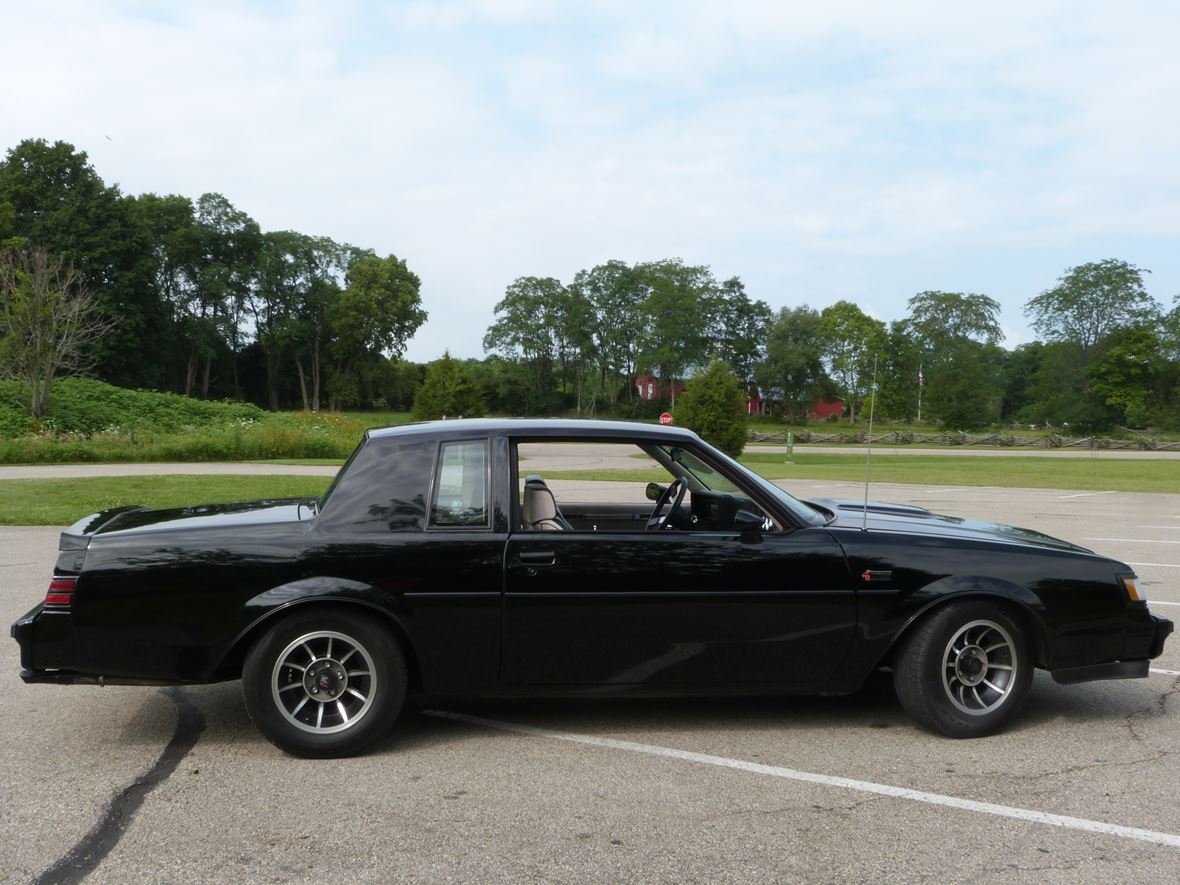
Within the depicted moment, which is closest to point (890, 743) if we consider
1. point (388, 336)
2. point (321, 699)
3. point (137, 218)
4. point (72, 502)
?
point (321, 699)

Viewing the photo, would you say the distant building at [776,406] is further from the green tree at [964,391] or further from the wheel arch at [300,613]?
the wheel arch at [300,613]

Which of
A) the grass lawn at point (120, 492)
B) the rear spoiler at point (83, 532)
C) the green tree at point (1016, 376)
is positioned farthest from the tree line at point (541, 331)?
the rear spoiler at point (83, 532)

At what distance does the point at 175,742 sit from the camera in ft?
14.8

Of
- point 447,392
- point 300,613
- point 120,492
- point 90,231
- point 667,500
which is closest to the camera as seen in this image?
point 300,613

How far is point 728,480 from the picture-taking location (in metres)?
4.80

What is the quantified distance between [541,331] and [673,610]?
8628 centimetres

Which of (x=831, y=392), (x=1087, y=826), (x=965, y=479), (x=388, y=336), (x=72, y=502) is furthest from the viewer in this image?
(x=831, y=392)

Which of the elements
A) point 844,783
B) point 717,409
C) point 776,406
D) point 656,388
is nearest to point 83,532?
point 844,783

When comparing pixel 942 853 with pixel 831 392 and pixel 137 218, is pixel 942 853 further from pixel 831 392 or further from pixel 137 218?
pixel 831 392

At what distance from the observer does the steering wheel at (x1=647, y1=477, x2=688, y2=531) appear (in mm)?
4943

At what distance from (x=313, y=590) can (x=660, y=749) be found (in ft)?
5.70

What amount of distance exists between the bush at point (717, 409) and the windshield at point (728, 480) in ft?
92.5

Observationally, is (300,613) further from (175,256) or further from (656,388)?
(656,388)

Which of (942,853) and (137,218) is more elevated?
(137,218)
